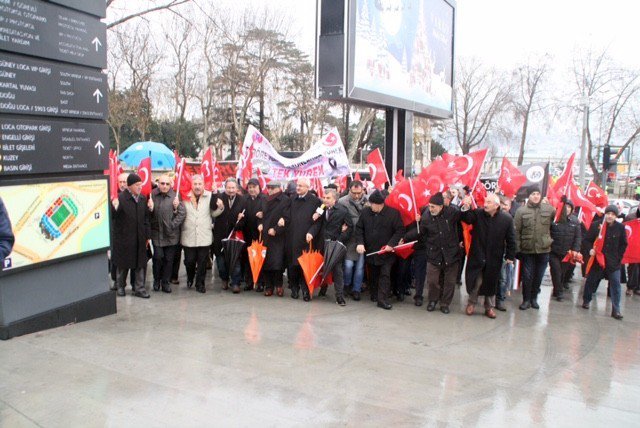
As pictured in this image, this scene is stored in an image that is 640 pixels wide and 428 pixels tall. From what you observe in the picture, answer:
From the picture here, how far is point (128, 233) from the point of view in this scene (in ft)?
25.5

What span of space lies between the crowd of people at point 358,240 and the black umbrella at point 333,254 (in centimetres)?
6

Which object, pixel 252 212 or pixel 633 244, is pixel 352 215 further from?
pixel 633 244

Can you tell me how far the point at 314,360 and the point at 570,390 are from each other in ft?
7.76

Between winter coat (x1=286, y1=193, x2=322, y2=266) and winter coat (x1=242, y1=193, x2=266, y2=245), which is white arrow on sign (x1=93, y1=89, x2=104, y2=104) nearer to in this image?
winter coat (x1=242, y1=193, x2=266, y2=245)

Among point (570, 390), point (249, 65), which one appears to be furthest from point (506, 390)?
point (249, 65)

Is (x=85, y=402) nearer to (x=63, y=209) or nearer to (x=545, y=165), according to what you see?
(x=63, y=209)

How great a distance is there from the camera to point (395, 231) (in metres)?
8.15

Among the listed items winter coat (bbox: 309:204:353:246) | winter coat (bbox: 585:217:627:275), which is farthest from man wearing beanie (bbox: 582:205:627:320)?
winter coat (bbox: 309:204:353:246)

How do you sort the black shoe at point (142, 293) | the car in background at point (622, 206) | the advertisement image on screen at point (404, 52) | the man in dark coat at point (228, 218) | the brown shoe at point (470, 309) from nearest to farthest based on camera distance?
the brown shoe at point (470, 309) < the black shoe at point (142, 293) < the man in dark coat at point (228, 218) < the car in background at point (622, 206) < the advertisement image on screen at point (404, 52)

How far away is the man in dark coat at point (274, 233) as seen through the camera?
27.6 feet

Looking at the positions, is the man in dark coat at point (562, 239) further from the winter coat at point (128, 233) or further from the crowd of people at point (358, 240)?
the winter coat at point (128, 233)

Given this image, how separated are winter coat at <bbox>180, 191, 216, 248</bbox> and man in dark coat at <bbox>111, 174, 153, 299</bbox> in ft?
2.33

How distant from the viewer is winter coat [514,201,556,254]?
825 cm

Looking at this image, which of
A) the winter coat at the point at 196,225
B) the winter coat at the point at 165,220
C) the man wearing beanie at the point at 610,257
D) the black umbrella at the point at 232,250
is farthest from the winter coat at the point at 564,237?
the winter coat at the point at 165,220
